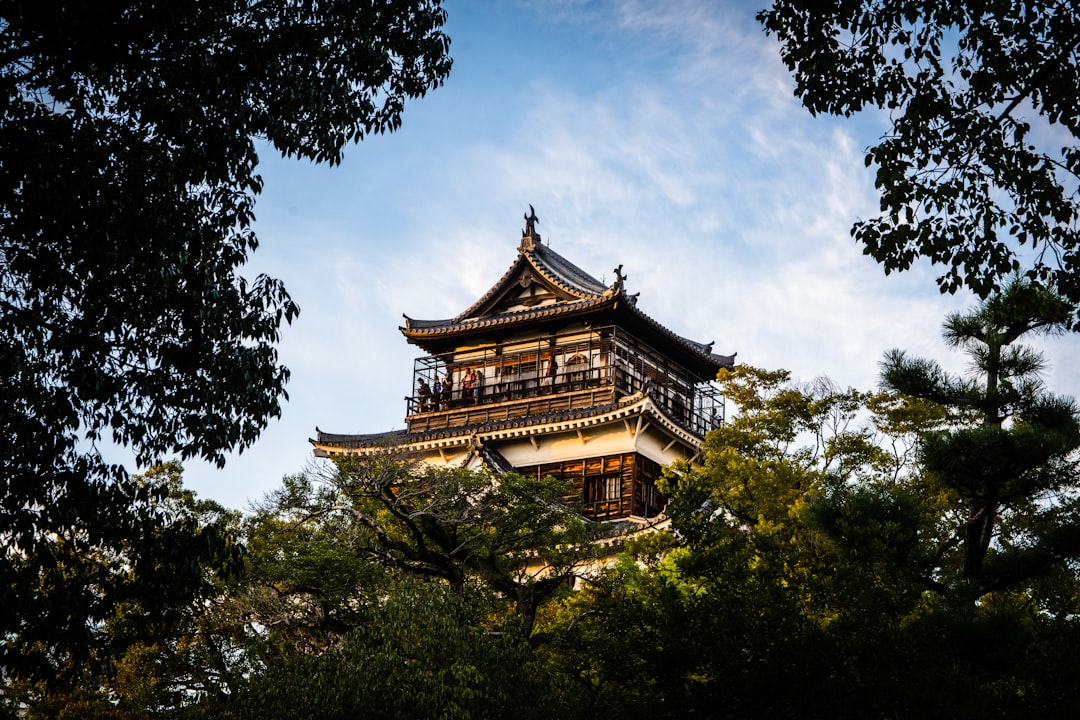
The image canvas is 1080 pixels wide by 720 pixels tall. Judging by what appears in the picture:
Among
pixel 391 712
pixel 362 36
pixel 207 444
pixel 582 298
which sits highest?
pixel 582 298

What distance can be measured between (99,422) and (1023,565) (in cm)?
1156

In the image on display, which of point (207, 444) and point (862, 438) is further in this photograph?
point (862, 438)

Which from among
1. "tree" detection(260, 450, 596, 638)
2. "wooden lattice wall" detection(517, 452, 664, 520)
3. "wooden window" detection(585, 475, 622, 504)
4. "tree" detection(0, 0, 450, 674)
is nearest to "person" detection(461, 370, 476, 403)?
"wooden lattice wall" detection(517, 452, 664, 520)

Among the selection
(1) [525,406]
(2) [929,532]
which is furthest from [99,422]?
(1) [525,406]

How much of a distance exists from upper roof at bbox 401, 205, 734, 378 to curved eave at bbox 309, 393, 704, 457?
382 centimetres

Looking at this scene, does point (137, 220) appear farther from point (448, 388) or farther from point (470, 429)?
point (448, 388)

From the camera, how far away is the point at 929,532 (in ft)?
71.1

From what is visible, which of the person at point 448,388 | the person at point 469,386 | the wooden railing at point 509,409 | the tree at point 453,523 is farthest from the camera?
the person at point 448,388

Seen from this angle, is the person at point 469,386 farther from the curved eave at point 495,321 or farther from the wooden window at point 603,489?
the wooden window at point 603,489

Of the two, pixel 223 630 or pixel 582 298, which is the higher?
pixel 582 298

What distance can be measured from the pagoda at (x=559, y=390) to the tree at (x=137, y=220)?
23.1m

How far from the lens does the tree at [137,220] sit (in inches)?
418

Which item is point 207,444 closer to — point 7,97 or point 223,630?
point 7,97

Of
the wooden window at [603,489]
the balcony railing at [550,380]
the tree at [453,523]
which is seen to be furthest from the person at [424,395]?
the tree at [453,523]
